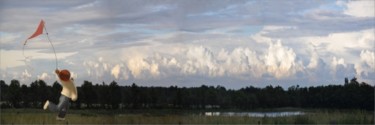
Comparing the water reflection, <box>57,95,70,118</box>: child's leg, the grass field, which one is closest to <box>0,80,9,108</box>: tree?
the grass field

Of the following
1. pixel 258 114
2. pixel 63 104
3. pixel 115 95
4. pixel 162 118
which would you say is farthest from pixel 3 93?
pixel 258 114

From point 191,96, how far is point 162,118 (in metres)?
1.47

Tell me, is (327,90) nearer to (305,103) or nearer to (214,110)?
(305,103)

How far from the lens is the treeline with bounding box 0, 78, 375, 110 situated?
13648mm

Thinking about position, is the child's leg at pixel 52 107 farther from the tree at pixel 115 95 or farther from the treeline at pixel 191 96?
the tree at pixel 115 95

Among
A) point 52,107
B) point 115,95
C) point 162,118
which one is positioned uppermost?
point 115,95

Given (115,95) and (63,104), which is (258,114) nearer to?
→ (115,95)

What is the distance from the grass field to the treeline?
7.6 inches

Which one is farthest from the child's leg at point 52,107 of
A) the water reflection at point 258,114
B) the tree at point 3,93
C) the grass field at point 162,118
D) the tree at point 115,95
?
the water reflection at point 258,114

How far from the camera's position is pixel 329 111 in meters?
16.8

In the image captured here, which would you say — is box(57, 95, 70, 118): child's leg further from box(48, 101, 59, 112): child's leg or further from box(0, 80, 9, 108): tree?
box(0, 80, 9, 108): tree

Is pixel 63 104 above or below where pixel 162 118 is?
above

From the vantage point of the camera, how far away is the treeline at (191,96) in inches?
537

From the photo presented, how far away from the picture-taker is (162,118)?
46.6 feet
